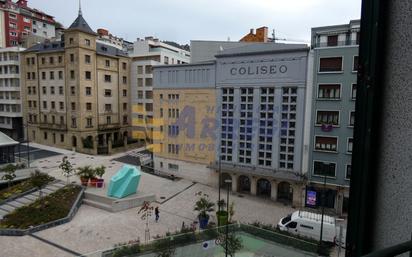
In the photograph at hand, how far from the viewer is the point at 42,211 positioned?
20828 millimetres

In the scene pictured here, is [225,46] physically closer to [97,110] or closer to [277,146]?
[277,146]

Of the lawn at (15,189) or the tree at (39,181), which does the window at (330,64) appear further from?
the lawn at (15,189)

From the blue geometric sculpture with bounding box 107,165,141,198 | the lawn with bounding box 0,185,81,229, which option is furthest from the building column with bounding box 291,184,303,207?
the lawn with bounding box 0,185,81,229

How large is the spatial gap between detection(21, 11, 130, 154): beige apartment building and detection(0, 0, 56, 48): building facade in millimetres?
13182

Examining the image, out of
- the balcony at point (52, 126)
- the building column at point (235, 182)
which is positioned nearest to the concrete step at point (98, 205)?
the building column at point (235, 182)

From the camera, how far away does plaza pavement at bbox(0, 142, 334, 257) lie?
1688 cm

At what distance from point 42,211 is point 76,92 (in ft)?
75.1

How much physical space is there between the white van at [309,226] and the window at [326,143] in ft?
20.8

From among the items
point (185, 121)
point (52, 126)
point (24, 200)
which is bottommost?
point (24, 200)

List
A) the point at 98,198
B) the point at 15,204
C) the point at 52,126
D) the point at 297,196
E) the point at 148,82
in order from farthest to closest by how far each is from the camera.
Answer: the point at 148,82
the point at 52,126
the point at 297,196
the point at 98,198
the point at 15,204

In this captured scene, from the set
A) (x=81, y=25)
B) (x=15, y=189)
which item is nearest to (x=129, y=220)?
(x=15, y=189)

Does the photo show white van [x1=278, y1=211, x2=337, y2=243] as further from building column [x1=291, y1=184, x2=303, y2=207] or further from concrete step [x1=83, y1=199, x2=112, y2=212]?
concrete step [x1=83, y1=199, x2=112, y2=212]

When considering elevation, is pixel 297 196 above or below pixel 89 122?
below

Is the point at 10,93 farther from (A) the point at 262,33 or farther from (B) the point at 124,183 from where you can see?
(A) the point at 262,33
